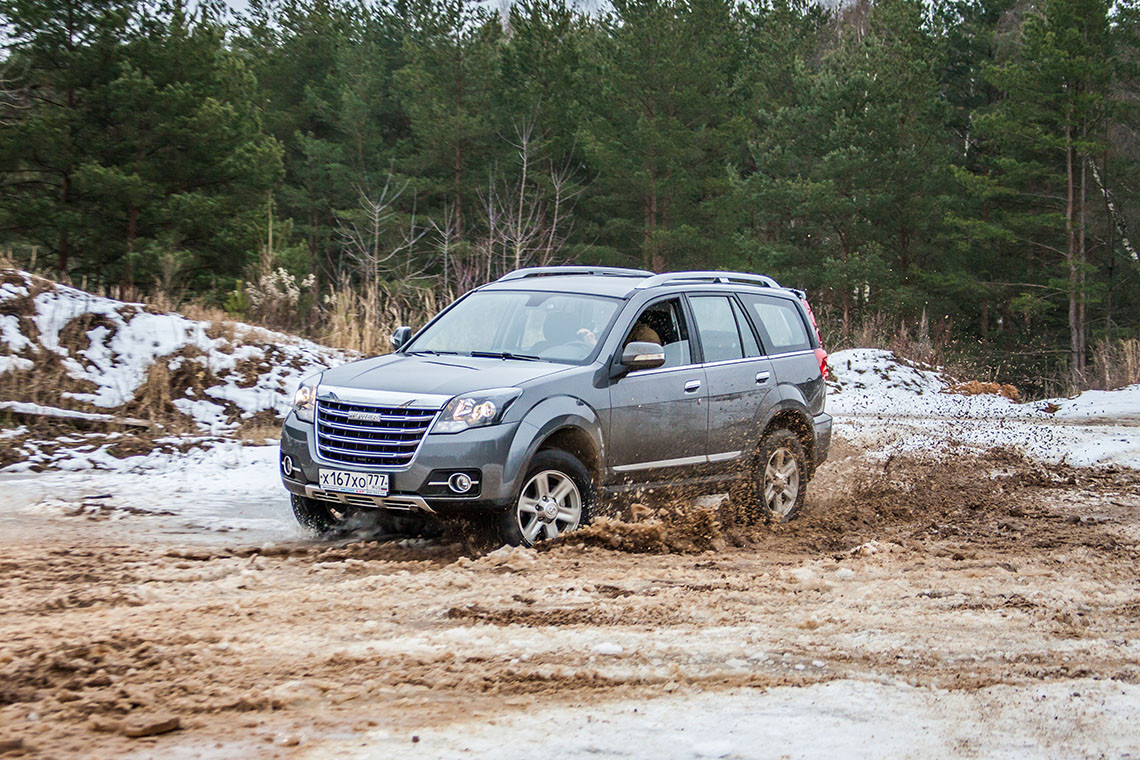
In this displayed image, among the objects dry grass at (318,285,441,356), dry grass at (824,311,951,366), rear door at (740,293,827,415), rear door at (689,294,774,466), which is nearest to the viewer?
rear door at (689,294,774,466)

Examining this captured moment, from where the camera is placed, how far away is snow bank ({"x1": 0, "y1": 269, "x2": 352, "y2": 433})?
11.5m

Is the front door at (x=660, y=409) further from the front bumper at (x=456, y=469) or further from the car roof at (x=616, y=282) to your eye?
the front bumper at (x=456, y=469)

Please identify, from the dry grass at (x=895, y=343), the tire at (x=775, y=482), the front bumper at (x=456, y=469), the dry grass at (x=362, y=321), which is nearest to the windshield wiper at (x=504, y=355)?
the front bumper at (x=456, y=469)

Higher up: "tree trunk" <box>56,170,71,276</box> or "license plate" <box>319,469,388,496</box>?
"tree trunk" <box>56,170,71,276</box>

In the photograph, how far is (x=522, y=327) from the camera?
26.7ft

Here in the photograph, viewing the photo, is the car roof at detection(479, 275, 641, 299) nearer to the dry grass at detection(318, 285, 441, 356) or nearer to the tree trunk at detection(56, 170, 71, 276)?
the dry grass at detection(318, 285, 441, 356)

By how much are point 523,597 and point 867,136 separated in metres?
35.8

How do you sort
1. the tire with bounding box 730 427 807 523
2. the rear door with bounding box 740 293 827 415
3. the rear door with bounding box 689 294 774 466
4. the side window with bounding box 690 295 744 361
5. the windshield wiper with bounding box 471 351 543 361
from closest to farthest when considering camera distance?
the windshield wiper with bounding box 471 351 543 361 < the rear door with bounding box 689 294 774 466 < the side window with bounding box 690 295 744 361 < the tire with bounding box 730 427 807 523 < the rear door with bounding box 740 293 827 415

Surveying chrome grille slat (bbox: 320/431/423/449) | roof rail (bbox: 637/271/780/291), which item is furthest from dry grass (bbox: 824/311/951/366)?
chrome grille slat (bbox: 320/431/423/449)

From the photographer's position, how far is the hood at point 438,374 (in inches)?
277

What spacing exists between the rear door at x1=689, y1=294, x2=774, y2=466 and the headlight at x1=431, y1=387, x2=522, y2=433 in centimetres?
195

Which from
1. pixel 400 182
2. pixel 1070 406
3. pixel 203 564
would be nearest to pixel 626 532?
pixel 203 564

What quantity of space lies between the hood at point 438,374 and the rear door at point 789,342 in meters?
2.25

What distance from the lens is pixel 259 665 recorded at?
456cm
